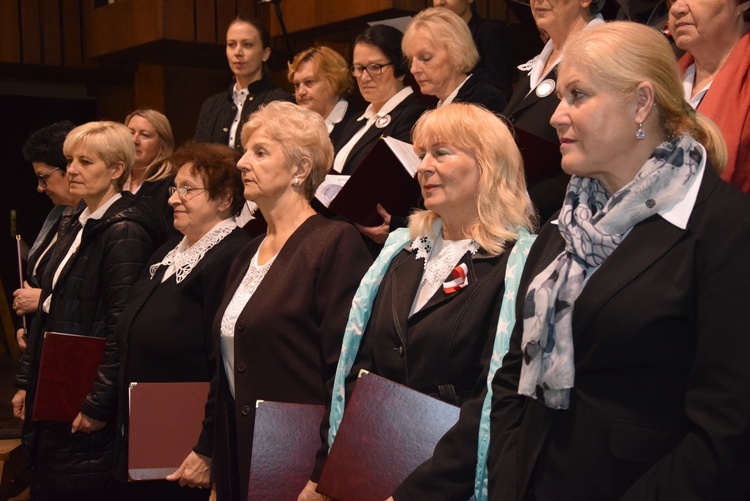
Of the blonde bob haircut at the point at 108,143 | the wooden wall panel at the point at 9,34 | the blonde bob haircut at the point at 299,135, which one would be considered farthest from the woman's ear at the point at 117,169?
the wooden wall panel at the point at 9,34

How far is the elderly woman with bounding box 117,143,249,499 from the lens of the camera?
10.3 ft

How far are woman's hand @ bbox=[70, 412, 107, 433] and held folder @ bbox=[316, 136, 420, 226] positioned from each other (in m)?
1.17

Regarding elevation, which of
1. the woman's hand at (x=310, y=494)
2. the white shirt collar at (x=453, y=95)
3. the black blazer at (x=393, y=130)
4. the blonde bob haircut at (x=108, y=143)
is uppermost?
the white shirt collar at (x=453, y=95)

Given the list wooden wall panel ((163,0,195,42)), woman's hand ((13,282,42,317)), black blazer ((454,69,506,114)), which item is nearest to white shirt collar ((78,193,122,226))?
woman's hand ((13,282,42,317))

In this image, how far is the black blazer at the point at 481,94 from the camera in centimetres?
330

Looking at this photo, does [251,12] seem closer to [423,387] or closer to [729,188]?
[423,387]

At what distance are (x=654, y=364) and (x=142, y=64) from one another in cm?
684

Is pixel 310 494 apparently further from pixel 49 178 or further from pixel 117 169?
pixel 49 178

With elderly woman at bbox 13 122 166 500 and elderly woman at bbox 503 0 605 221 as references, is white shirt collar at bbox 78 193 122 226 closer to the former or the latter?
elderly woman at bbox 13 122 166 500

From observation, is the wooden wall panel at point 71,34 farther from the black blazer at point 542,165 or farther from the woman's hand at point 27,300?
the black blazer at point 542,165

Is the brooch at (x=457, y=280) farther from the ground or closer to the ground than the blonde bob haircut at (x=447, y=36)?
closer to the ground

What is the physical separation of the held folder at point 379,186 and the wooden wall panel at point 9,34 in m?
5.64

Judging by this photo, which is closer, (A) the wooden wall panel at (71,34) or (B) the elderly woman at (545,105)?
(B) the elderly woman at (545,105)

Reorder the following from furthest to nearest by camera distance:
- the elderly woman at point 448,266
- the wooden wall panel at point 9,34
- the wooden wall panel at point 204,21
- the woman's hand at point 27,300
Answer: the wooden wall panel at point 9,34 < the wooden wall panel at point 204,21 < the woman's hand at point 27,300 < the elderly woman at point 448,266
